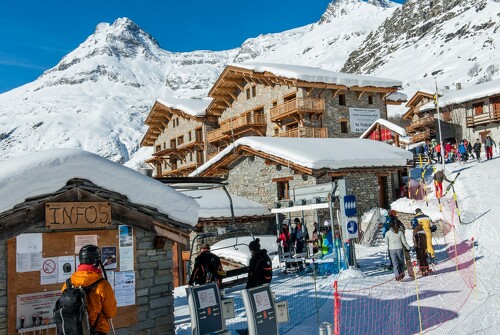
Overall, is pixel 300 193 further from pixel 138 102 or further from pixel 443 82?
pixel 138 102

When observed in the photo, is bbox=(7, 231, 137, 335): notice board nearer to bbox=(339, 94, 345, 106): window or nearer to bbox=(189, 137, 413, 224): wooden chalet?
bbox=(189, 137, 413, 224): wooden chalet

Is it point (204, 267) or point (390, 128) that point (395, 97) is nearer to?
point (390, 128)

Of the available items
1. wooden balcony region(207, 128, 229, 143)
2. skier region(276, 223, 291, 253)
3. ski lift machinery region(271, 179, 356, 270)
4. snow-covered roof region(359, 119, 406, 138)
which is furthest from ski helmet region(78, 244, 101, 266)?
wooden balcony region(207, 128, 229, 143)

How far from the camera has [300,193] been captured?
1455 cm

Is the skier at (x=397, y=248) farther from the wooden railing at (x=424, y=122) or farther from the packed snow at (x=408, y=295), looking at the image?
the wooden railing at (x=424, y=122)

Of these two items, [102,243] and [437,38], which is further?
[437,38]

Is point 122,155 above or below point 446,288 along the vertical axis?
above

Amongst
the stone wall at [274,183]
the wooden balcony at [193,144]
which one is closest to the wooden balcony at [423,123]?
the wooden balcony at [193,144]

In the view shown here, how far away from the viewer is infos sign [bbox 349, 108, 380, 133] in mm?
33406

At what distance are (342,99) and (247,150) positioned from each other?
41.8 ft

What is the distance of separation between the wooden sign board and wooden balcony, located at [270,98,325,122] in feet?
77.5

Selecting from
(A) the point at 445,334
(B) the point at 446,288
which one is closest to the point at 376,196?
(B) the point at 446,288

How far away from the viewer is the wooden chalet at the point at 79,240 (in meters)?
7.19

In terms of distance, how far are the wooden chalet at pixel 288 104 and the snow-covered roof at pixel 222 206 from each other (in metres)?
9.95
